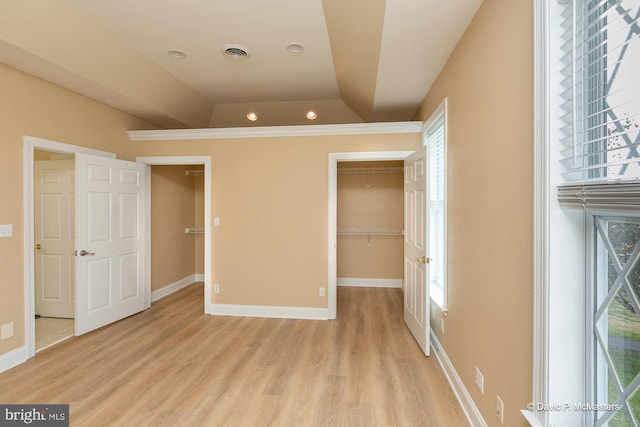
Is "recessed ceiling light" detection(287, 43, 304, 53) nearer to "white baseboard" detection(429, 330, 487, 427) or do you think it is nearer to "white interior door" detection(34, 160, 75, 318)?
"white interior door" detection(34, 160, 75, 318)

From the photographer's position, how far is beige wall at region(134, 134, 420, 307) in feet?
13.0

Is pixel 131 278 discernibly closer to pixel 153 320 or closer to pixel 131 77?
pixel 153 320

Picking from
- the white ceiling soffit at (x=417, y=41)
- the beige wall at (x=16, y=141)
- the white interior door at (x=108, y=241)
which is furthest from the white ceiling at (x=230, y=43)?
the white interior door at (x=108, y=241)

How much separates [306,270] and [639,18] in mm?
3546

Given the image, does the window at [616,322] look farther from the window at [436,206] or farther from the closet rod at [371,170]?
the closet rod at [371,170]

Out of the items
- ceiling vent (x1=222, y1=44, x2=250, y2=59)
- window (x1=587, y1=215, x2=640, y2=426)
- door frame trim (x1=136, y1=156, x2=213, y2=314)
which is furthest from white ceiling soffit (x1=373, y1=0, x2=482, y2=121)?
door frame trim (x1=136, y1=156, x2=213, y2=314)

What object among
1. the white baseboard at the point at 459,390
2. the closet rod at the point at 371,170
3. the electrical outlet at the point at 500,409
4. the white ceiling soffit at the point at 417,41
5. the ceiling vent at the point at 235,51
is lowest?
the white baseboard at the point at 459,390

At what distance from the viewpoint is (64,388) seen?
239 cm

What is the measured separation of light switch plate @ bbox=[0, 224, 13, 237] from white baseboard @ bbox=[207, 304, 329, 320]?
216 centimetres

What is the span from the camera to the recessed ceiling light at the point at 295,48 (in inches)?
122

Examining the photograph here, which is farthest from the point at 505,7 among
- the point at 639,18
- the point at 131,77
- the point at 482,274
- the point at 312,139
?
the point at 131,77

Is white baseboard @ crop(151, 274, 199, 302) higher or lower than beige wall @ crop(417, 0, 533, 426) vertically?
lower

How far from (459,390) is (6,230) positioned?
156 inches

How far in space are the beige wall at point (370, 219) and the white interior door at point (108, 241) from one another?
3.20 meters
